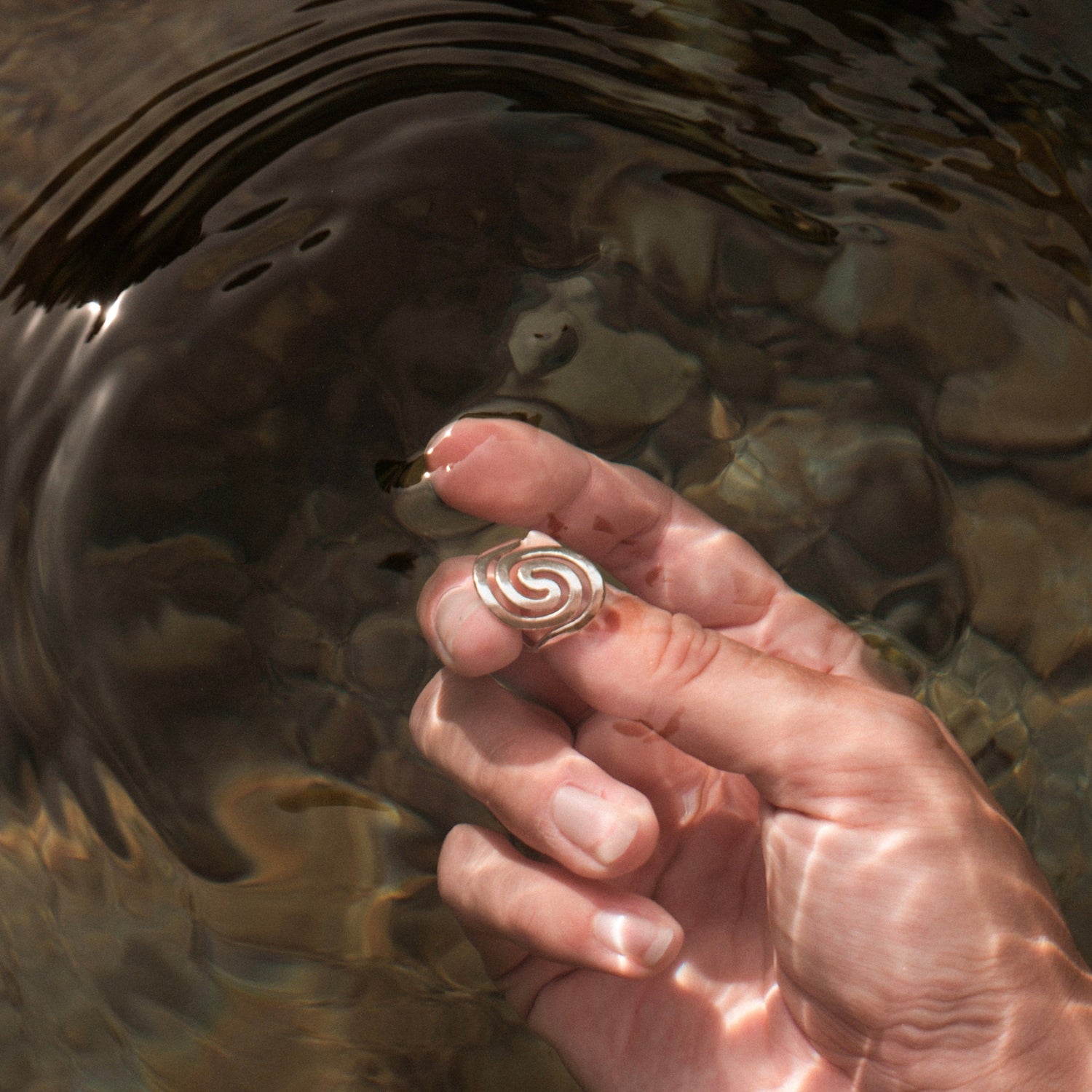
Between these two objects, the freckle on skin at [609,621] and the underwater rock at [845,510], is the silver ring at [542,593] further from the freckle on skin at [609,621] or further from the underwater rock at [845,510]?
the underwater rock at [845,510]

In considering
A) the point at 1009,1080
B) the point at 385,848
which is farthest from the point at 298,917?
the point at 1009,1080

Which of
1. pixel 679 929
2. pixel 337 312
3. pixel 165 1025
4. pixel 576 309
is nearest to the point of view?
pixel 679 929

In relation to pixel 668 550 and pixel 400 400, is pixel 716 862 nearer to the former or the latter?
pixel 668 550

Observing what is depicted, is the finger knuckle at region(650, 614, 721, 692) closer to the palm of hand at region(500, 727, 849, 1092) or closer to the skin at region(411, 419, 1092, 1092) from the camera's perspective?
the skin at region(411, 419, 1092, 1092)

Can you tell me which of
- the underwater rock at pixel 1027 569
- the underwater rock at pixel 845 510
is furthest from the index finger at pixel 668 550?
the underwater rock at pixel 1027 569

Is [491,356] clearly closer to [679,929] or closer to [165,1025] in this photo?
[679,929]

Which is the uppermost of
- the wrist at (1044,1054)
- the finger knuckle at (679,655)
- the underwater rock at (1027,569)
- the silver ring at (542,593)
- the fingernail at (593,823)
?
the silver ring at (542,593)

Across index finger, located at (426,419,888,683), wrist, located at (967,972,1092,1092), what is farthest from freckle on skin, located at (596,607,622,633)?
wrist, located at (967,972,1092,1092)
